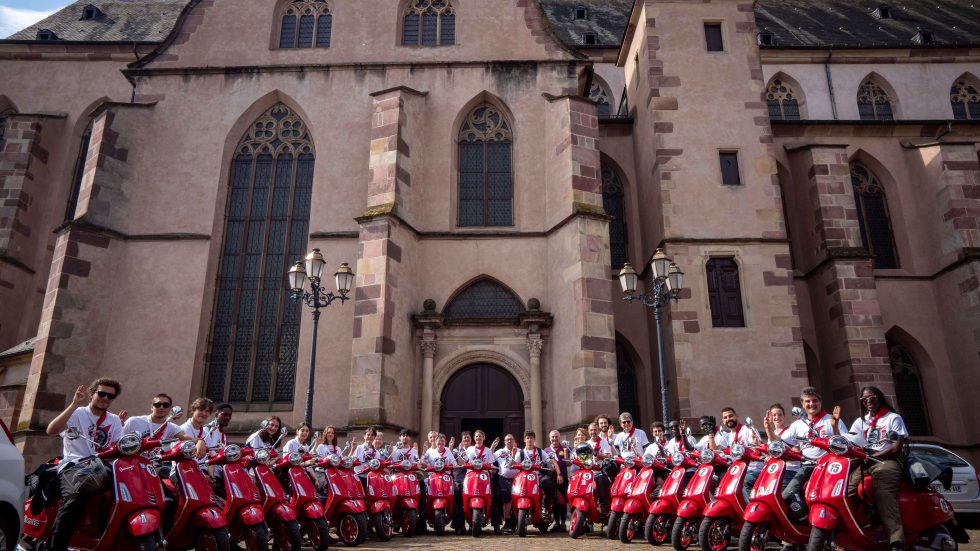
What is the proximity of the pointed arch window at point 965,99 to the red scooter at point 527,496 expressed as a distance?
76.2 feet


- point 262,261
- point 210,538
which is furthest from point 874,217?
point 210,538

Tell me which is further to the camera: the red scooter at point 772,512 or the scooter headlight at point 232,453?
the scooter headlight at point 232,453

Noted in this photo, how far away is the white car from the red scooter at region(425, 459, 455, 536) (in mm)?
5678

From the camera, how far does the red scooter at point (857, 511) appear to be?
5.71m

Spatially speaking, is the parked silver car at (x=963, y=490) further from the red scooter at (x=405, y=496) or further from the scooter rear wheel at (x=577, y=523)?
the red scooter at (x=405, y=496)

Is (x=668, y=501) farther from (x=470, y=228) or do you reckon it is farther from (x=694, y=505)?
(x=470, y=228)

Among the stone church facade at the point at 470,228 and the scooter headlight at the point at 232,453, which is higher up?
the stone church facade at the point at 470,228

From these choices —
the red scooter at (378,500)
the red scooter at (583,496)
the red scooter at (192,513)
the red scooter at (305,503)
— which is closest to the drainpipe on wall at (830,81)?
the red scooter at (583,496)

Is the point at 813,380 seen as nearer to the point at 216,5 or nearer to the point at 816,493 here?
the point at 816,493

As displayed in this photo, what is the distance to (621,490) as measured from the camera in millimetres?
8805

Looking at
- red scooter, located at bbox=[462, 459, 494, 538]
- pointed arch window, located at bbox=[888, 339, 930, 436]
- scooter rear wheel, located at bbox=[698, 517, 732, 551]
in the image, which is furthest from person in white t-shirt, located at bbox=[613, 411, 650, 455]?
pointed arch window, located at bbox=[888, 339, 930, 436]

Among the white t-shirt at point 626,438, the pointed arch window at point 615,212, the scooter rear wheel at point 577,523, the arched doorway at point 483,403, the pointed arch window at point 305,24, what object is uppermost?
the pointed arch window at point 305,24

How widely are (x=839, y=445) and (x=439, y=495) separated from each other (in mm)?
6076

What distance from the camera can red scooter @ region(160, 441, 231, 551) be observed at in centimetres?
576
